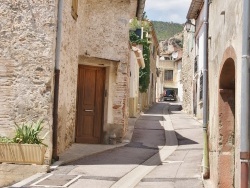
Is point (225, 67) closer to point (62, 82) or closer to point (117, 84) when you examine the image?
point (62, 82)

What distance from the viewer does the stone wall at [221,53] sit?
16.9 feet

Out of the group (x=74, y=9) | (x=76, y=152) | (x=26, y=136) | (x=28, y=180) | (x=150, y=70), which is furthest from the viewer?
(x=150, y=70)

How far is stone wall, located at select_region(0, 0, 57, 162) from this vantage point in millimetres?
9961

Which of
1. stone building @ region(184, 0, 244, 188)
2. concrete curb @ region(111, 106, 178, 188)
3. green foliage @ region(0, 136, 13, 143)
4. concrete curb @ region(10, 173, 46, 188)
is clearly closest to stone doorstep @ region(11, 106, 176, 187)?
concrete curb @ region(10, 173, 46, 188)

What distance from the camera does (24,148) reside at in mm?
9148

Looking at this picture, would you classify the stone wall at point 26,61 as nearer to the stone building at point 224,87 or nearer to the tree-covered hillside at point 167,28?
the stone building at point 224,87

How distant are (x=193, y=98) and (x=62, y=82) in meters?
17.2

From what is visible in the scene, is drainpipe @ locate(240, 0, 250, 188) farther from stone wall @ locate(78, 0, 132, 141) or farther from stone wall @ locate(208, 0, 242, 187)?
stone wall @ locate(78, 0, 132, 141)

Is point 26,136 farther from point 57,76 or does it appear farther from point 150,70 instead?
point 150,70

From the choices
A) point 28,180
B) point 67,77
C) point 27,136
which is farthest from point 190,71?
point 28,180

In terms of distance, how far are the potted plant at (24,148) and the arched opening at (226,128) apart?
4158 mm

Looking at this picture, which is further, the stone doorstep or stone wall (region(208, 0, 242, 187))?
the stone doorstep

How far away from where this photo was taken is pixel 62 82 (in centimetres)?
1111

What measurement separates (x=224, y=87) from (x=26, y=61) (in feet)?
17.0
